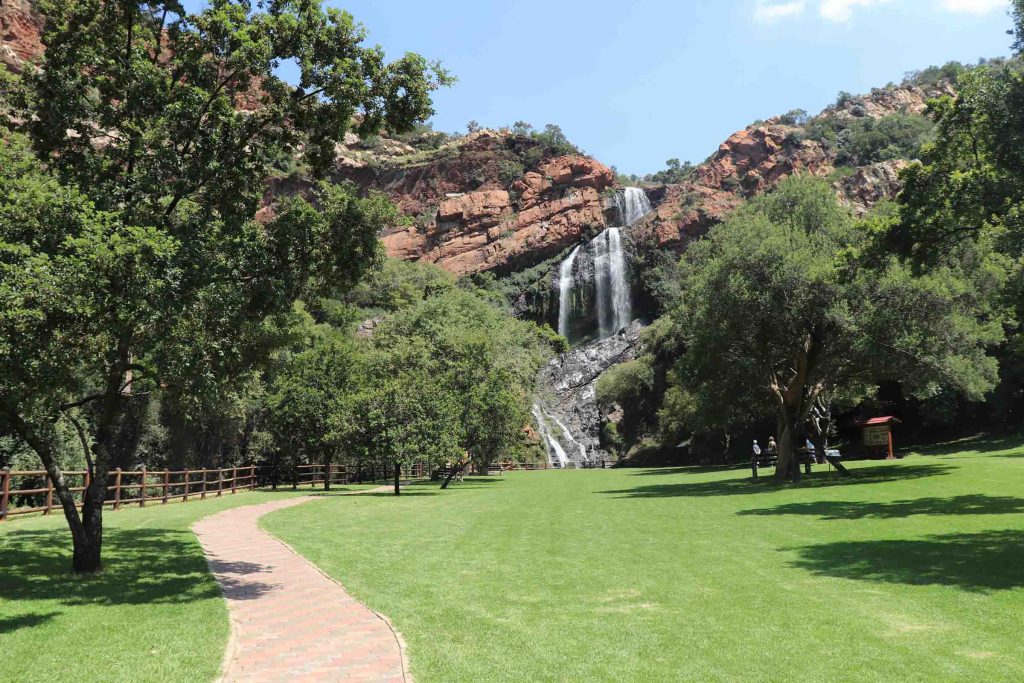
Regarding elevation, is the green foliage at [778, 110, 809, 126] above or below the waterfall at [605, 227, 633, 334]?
above

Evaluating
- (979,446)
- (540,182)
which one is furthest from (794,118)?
(979,446)

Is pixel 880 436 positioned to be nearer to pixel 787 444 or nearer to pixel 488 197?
pixel 787 444

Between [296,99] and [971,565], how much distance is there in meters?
11.6

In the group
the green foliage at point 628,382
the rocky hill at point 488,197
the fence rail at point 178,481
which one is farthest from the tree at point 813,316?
the rocky hill at point 488,197

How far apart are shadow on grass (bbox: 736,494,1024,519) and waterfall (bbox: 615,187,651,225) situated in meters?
69.4

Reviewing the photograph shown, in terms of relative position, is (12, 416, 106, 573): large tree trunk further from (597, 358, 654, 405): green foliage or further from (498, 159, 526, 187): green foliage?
(498, 159, 526, 187): green foliage

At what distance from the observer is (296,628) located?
269 inches

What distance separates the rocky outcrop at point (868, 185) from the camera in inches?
2643

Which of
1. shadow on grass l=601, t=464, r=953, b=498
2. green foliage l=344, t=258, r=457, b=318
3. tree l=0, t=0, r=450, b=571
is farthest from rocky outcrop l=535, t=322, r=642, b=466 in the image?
tree l=0, t=0, r=450, b=571

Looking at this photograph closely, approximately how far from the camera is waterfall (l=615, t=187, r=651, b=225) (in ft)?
274

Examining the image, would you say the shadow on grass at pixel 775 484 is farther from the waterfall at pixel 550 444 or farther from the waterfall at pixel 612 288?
the waterfall at pixel 612 288

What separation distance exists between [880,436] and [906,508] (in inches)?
947

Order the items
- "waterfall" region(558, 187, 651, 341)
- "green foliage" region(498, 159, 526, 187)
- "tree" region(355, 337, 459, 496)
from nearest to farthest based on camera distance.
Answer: "tree" region(355, 337, 459, 496)
"waterfall" region(558, 187, 651, 341)
"green foliage" region(498, 159, 526, 187)

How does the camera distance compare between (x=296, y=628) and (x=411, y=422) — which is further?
(x=411, y=422)
